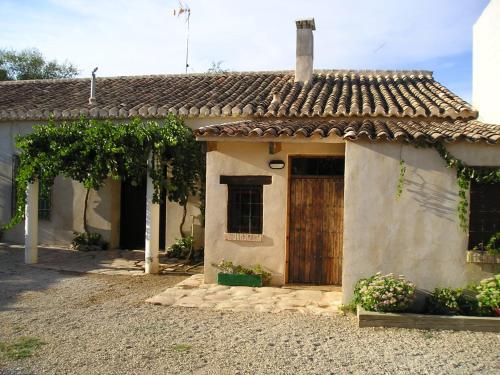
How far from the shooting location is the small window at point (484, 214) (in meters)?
7.47

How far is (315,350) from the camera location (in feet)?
19.2

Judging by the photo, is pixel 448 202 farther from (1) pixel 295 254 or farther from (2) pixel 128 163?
(2) pixel 128 163

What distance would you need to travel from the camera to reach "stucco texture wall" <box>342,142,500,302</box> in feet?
24.5

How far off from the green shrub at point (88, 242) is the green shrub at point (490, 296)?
8.95 meters

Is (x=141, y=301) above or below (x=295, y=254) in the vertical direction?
below

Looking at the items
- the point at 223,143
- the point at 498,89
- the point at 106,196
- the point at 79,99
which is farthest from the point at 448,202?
the point at 79,99

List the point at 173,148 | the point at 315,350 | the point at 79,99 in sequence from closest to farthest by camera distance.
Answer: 1. the point at 315,350
2. the point at 173,148
3. the point at 79,99

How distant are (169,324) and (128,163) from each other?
4139 millimetres

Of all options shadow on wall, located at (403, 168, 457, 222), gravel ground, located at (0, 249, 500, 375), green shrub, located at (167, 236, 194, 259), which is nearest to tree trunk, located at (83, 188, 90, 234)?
green shrub, located at (167, 236, 194, 259)

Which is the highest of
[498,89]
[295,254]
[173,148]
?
[498,89]

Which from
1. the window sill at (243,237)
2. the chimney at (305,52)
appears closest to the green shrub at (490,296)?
the window sill at (243,237)

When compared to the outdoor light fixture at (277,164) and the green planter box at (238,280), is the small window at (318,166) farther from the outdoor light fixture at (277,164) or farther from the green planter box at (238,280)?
the green planter box at (238,280)

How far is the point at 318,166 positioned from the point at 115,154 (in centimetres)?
413

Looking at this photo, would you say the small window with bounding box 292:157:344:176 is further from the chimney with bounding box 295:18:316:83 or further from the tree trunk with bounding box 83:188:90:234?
the tree trunk with bounding box 83:188:90:234
